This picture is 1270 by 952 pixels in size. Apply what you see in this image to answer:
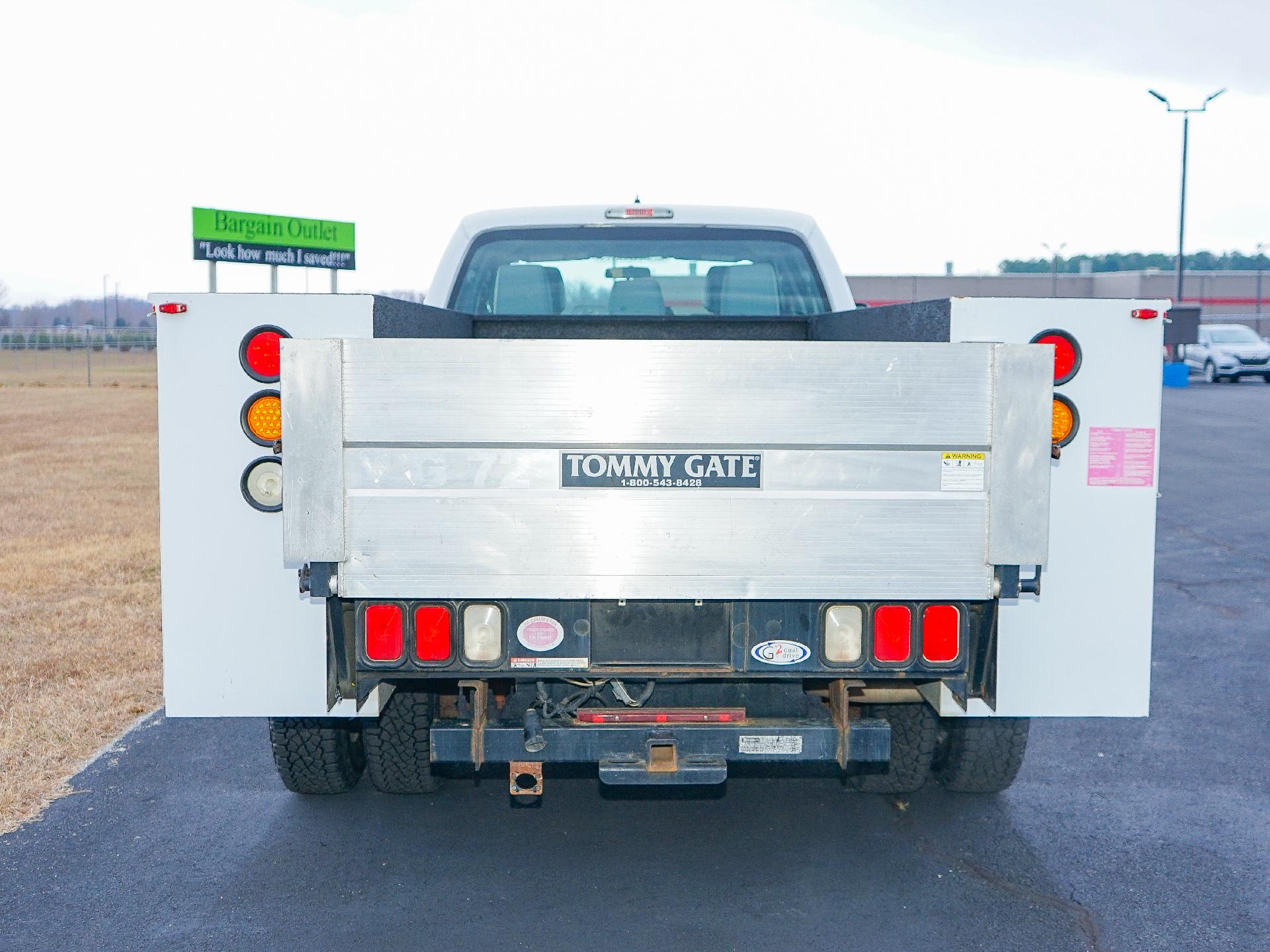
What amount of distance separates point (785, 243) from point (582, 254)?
3.27 ft

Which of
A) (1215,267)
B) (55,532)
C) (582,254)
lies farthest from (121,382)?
(1215,267)

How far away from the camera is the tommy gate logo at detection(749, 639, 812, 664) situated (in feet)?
12.3

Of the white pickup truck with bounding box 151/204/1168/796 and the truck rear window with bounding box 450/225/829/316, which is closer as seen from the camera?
the white pickup truck with bounding box 151/204/1168/796

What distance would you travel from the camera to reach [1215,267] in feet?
384

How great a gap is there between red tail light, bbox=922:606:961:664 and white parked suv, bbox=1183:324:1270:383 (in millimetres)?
37676

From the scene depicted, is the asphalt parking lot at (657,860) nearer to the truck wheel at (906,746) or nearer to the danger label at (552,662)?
the truck wheel at (906,746)

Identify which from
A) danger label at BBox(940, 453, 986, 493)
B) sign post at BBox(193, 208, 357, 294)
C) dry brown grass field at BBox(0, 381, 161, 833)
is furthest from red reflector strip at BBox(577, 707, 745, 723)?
sign post at BBox(193, 208, 357, 294)

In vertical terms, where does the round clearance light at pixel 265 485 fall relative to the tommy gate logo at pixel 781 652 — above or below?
above

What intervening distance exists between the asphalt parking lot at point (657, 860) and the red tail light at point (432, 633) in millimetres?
879

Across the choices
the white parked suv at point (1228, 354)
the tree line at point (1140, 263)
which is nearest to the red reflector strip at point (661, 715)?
the white parked suv at point (1228, 354)

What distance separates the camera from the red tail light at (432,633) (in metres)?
3.74

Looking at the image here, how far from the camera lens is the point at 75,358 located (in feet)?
219

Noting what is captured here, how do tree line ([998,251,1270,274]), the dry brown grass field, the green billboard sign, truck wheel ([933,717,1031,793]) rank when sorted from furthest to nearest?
tree line ([998,251,1270,274])
the green billboard sign
the dry brown grass field
truck wheel ([933,717,1031,793])

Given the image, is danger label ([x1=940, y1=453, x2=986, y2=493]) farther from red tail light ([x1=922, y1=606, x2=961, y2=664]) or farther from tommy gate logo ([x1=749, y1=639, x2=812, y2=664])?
tommy gate logo ([x1=749, y1=639, x2=812, y2=664])
